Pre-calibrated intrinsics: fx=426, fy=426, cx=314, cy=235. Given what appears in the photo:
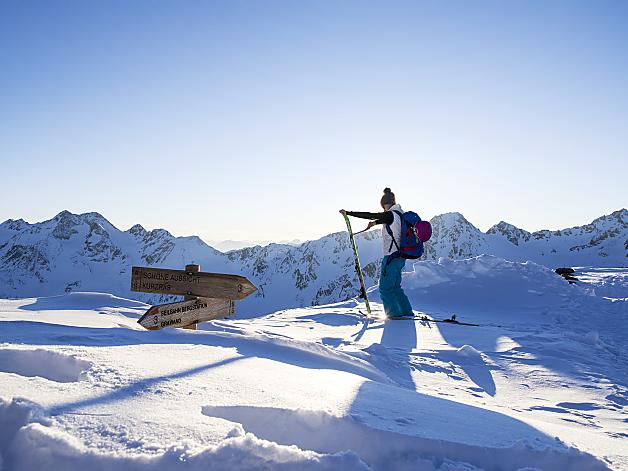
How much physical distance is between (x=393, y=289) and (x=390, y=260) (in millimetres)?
640

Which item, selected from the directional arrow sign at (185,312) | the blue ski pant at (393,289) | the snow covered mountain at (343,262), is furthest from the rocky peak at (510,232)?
the directional arrow sign at (185,312)

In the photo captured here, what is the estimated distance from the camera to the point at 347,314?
31.1ft

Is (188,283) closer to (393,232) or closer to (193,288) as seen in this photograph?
(193,288)

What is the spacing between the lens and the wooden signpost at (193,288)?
17.1 ft

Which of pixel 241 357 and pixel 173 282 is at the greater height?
pixel 173 282

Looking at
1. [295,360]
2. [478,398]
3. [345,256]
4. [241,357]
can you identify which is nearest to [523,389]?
[478,398]

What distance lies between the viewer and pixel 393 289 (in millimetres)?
8961

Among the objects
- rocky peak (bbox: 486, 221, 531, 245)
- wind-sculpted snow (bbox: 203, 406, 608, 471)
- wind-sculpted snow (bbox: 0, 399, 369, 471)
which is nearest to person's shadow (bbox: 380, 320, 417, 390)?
wind-sculpted snow (bbox: 203, 406, 608, 471)

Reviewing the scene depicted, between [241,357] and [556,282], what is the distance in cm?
1095

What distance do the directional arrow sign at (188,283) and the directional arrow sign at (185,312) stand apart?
14 centimetres

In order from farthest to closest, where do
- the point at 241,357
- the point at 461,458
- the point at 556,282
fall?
the point at 556,282, the point at 241,357, the point at 461,458

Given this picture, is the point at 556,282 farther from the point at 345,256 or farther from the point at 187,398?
the point at 345,256

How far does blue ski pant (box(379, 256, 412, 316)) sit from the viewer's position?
880 cm

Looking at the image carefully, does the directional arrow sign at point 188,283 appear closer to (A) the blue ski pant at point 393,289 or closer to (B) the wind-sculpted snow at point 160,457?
(B) the wind-sculpted snow at point 160,457
